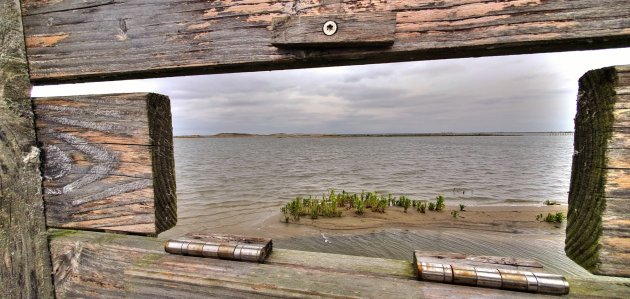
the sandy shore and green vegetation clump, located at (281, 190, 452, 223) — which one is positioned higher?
green vegetation clump, located at (281, 190, 452, 223)

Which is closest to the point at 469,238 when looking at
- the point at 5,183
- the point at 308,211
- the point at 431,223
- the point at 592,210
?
the point at 431,223

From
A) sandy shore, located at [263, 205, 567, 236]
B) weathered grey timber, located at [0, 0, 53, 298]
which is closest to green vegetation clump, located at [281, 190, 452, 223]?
sandy shore, located at [263, 205, 567, 236]

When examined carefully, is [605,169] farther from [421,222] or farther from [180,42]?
[421,222]

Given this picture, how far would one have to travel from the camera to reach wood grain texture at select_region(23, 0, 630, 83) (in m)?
0.78

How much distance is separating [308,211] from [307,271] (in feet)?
39.3

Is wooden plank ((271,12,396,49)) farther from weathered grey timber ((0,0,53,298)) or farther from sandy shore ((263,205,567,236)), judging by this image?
sandy shore ((263,205,567,236))

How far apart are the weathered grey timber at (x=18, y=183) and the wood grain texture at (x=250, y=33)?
0.05 metres

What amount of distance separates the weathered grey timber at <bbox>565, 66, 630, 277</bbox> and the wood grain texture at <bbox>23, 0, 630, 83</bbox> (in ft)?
0.43

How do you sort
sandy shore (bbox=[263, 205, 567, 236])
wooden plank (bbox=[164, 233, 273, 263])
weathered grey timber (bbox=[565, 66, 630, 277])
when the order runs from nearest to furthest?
weathered grey timber (bbox=[565, 66, 630, 277]) → wooden plank (bbox=[164, 233, 273, 263]) → sandy shore (bbox=[263, 205, 567, 236])

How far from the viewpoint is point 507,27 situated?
2.62 ft

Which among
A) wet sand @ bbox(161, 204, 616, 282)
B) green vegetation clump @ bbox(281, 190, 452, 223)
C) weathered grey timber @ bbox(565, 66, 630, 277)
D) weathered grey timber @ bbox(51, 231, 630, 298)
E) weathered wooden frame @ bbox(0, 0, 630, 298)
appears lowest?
wet sand @ bbox(161, 204, 616, 282)

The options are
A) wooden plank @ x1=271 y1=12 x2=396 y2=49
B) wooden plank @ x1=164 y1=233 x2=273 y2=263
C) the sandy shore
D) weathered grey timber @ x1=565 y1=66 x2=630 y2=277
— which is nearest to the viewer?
weathered grey timber @ x1=565 y1=66 x2=630 y2=277

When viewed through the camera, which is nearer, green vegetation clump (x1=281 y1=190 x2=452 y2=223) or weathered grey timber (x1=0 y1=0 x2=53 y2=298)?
weathered grey timber (x1=0 y1=0 x2=53 y2=298)

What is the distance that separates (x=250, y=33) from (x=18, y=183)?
3.52 feet
